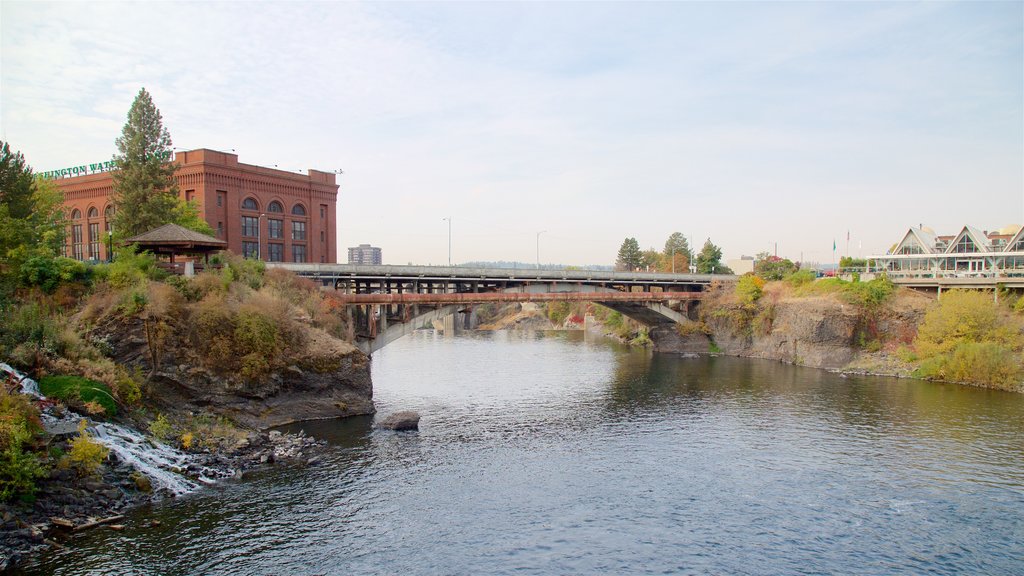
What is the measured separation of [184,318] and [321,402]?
394 inches

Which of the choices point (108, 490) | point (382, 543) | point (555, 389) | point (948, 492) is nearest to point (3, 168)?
point (108, 490)

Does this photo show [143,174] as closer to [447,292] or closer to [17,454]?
[447,292]

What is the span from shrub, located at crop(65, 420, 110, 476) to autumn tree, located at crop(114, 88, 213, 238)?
35704 mm

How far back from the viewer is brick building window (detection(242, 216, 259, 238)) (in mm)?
76213

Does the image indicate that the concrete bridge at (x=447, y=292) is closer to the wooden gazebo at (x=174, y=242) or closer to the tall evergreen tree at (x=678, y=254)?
the wooden gazebo at (x=174, y=242)

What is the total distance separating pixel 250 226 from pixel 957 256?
296 ft

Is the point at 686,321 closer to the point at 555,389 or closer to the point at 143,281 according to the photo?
the point at 555,389

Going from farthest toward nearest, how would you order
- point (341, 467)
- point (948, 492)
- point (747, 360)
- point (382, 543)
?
1. point (747, 360)
2. point (341, 467)
3. point (948, 492)
4. point (382, 543)

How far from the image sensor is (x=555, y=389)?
59.7 m

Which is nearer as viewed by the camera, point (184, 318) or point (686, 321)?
point (184, 318)

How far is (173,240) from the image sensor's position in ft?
147

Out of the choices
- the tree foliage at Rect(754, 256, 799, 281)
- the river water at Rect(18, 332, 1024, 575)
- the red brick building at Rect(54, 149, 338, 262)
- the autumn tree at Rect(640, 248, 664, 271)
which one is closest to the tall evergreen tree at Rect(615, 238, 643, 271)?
the autumn tree at Rect(640, 248, 664, 271)

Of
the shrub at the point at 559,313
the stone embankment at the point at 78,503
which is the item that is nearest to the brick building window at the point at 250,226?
the stone embankment at the point at 78,503

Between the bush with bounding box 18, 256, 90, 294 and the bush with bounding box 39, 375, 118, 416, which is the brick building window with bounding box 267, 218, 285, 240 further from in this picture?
the bush with bounding box 39, 375, 118, 416
